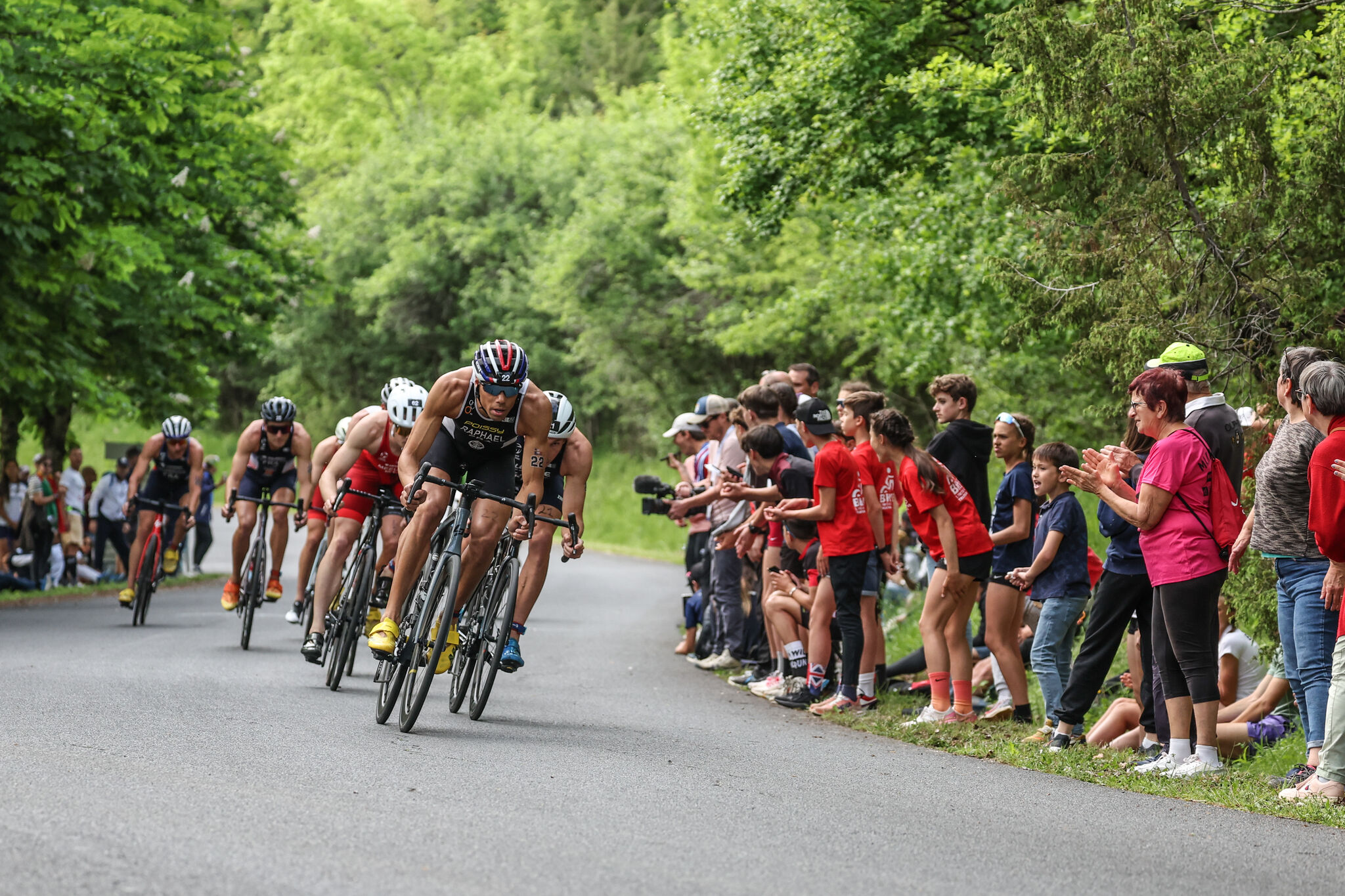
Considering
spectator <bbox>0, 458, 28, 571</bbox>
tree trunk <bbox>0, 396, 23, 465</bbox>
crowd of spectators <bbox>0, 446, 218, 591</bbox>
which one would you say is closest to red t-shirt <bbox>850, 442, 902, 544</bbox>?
crowd of spectators <bbox>0, 446, 218, 591</bbox>

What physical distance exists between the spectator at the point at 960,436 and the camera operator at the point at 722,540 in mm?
2193

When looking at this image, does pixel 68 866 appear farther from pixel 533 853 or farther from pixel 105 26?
pixel 105 26

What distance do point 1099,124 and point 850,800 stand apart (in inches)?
208

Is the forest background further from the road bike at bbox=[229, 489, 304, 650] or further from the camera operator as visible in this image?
the road bike at bbox=[229, 489, 304, 650]

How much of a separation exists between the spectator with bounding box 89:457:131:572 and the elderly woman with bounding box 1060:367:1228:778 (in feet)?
57.0

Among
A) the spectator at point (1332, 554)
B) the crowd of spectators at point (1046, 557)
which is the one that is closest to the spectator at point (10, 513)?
the crowd of spectators at point (1046, 557)

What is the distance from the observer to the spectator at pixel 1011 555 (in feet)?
33.1

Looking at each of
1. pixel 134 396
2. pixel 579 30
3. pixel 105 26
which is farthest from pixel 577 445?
pixel 579 30

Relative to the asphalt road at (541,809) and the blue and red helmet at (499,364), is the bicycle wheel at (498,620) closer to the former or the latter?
the asphalt road at (541,809)

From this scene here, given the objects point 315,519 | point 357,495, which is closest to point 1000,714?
→ point 357,495

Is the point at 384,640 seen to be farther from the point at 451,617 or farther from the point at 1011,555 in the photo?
the point at 1011,555

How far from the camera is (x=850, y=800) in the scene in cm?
709

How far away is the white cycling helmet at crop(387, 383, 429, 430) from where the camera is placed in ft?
33.3

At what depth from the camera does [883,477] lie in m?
11.1
